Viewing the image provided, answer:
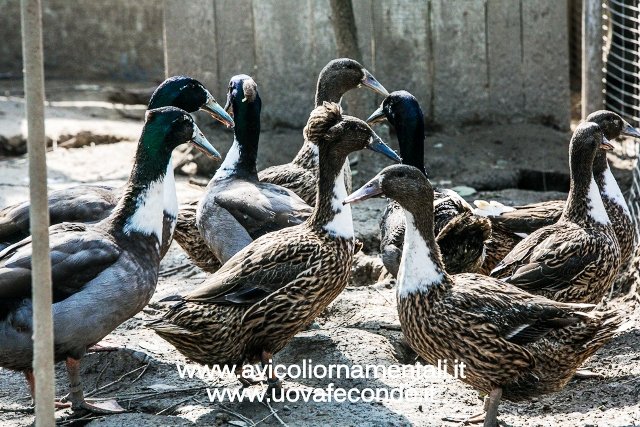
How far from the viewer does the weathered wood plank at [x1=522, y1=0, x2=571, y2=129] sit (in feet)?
32.6

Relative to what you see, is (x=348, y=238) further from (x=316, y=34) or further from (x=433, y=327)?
(x=316, y=34)

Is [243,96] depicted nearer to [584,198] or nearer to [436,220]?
[436,220]

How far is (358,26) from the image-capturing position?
9.95 m

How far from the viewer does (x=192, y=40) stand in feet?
33.0

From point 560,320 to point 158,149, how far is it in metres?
2.25

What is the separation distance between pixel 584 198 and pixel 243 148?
7.12 ft

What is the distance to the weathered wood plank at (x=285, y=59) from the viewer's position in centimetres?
1003

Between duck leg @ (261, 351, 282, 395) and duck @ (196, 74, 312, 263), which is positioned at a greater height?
duck @ (196, 74, 312, 263)

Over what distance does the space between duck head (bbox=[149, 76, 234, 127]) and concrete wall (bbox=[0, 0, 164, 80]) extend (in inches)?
254

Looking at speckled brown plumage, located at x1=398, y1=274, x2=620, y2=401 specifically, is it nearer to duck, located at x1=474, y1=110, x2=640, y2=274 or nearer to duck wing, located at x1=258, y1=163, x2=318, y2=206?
duck, located at x1=474, y1=110, x2=640, y2=274

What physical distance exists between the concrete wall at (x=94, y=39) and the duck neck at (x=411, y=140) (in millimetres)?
6793

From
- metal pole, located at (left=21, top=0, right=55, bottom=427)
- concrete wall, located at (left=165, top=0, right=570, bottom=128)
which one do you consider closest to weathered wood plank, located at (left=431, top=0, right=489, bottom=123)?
concrete wall, located at (left=165, top=0, right=570, bottom=128)

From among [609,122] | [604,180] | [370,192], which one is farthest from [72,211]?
[609,122]

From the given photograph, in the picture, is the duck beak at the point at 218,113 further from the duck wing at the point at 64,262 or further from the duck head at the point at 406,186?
the duck head at the point at 406,186
